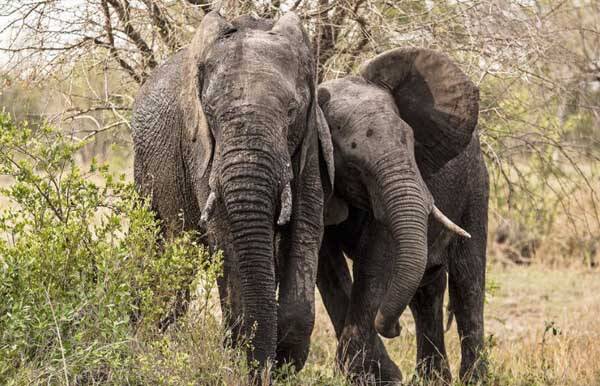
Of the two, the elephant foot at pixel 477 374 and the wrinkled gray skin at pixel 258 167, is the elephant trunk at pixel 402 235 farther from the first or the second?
the elephant foot at pixel 477 374

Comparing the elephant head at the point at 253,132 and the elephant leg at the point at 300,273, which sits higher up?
the elephant head at the point at 253,132

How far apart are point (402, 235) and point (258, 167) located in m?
1.20

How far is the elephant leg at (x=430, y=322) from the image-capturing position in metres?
8.34

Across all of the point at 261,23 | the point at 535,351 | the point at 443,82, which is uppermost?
the point at 261,23

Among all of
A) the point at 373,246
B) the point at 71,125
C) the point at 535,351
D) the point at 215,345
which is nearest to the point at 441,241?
the point at 373,246

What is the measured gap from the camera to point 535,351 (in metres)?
9.02

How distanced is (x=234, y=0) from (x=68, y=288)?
2983 mm

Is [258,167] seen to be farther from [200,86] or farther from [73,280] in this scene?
[73,280]

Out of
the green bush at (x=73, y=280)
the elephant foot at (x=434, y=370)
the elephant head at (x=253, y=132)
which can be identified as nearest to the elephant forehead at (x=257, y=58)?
the elephant head at (x=253, y=132)

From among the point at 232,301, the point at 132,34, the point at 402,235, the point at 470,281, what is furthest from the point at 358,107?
the point at 132,34

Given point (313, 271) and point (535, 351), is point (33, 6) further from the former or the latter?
point (535, 351)

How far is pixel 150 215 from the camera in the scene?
609 cm

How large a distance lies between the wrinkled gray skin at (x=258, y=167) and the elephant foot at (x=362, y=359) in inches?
24.1

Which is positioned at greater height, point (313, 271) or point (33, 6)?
point (33, 6)
